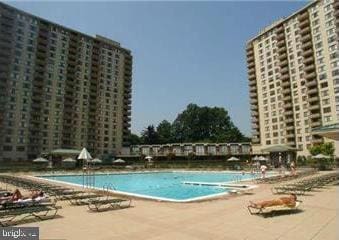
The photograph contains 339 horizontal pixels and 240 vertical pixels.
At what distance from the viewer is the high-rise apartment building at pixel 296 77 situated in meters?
74.8

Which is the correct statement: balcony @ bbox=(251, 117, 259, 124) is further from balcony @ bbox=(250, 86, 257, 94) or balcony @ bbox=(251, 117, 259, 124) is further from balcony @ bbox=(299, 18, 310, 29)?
balcony @ bbox=(299, 18, 310, 29)

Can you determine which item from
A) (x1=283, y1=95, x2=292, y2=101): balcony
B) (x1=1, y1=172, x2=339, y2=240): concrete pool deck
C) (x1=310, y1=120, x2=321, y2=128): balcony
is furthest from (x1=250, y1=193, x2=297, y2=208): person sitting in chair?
(x1=283, y1=95, x2=292, y2=101): balcony

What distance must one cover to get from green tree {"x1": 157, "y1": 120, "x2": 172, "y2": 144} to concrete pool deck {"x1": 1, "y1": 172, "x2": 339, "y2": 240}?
101555 millimetres

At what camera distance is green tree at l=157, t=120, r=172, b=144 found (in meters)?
116

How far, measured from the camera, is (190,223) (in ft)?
34.5

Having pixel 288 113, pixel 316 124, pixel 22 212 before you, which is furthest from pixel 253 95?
pixel 22 212

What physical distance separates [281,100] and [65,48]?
2543 inches

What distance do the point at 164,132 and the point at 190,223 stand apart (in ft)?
360

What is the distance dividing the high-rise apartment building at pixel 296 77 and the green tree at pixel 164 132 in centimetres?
3511

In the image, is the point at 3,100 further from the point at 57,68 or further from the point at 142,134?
the point at 142,134

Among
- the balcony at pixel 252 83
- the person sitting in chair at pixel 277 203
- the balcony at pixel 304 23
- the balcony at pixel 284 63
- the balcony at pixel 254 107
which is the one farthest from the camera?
the balcony at pixel 252 83

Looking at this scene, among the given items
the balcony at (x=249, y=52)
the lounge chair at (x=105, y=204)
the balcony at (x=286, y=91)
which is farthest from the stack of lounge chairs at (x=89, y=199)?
the balcony at (x=249, y=52)

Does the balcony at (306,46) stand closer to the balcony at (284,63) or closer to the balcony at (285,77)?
the balcony at (284,63)

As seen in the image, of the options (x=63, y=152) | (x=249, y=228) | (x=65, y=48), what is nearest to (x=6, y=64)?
(x=65, y=48)
